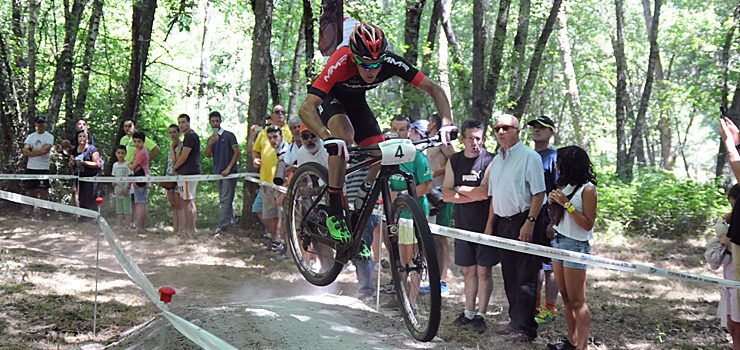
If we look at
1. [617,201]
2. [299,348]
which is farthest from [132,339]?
[617,201]

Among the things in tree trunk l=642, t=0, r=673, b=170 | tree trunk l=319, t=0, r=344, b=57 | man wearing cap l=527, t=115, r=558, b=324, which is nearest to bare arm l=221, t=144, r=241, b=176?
tree trunk l=319, t=0, r=344, b=57

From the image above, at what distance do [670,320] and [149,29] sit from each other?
38.2 ft

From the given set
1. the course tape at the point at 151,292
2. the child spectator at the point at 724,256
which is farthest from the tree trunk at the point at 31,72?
the child spectator at the point at 724,256

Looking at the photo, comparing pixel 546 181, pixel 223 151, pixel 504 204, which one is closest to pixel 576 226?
pixel 504 204

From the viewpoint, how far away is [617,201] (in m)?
14.7

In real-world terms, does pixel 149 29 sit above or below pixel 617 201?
above

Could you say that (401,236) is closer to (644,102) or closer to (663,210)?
(663,210)

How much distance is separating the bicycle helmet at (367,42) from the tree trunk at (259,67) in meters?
7.40

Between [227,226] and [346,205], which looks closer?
A: [346,205]

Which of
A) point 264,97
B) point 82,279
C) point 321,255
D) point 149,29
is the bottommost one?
point 82,279

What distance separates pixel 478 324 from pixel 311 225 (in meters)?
2.12

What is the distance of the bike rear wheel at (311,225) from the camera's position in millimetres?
5812

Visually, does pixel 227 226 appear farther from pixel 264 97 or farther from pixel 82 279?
pixel 82 279

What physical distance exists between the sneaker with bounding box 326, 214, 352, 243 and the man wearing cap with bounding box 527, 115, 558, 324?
217cm
